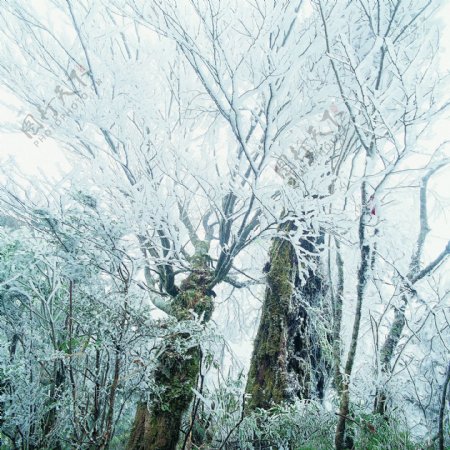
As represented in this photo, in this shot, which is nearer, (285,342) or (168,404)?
(168,404)

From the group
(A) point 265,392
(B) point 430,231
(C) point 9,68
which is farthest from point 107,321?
(B) point 430,231

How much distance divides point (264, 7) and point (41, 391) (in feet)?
10.9

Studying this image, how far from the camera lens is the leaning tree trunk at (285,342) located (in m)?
4.06

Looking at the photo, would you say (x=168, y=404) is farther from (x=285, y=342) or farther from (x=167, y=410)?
(x=285, y=342)

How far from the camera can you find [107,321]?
6.65 ft

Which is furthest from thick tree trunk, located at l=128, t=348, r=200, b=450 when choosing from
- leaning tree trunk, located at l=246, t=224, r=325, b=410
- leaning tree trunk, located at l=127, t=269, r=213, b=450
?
leaning tree trunk, located at l=246, t=224, r=325, b=410

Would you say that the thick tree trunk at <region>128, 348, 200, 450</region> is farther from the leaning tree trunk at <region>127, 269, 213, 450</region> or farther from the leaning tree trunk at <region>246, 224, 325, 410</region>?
the leaning tree trunk at <region>246, 224, 325, 410</region>

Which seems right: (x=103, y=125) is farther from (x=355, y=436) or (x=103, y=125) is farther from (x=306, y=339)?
(x=306, y=339)

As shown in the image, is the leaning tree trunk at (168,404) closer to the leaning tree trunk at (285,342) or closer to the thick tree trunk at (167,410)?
the thick tree trunk at (167,410)

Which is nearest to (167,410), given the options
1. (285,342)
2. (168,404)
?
(168,404)

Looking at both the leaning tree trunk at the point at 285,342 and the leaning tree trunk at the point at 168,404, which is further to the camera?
the leaning tree trunk at the point at 285,342

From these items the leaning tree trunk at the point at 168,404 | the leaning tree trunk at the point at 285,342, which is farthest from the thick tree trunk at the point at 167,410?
the leaning tree trunk at the point at 285,342

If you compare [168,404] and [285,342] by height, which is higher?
[285,342]

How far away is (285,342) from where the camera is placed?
439 centimetres
